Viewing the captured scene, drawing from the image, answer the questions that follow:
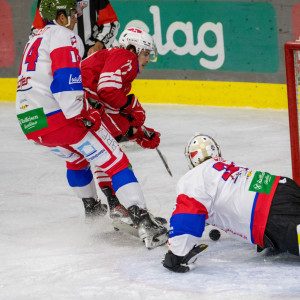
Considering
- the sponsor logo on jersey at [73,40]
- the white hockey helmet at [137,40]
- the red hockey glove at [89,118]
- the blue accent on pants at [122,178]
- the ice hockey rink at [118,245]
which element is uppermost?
the sponsor logo on jersey at [73,40]

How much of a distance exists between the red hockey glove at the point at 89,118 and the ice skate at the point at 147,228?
382mm

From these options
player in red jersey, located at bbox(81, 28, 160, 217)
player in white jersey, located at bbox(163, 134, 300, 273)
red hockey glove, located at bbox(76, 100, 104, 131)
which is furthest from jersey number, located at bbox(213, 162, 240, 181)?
player in red jersey, located at bbox(81, 28, 160, 217)

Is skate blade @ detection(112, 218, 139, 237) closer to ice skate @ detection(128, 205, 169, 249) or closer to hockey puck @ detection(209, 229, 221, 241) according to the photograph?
ice skate @ detection(128, 205, 169, 249)

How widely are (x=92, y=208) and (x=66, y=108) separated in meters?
0.71

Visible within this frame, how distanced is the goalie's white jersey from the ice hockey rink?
0.15m

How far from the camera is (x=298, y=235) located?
2926 millimetres

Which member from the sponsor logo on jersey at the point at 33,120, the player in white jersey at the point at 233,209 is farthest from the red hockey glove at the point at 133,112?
the player in white jersey at the point at 233,209

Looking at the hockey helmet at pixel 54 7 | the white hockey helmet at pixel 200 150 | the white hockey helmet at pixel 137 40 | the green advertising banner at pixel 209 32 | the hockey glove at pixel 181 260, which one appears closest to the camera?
the hockey glove at pixel 181 260

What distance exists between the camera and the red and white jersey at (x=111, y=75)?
3537 mm

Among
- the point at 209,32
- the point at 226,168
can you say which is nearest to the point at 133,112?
the point at 226,168

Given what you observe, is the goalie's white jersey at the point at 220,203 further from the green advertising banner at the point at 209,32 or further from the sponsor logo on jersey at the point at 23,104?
the green advertising banner at the point at 209,32

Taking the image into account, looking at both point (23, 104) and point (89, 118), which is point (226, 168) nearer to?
point (89, 118)

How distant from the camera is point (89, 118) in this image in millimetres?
3311

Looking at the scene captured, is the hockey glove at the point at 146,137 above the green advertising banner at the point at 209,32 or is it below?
below
